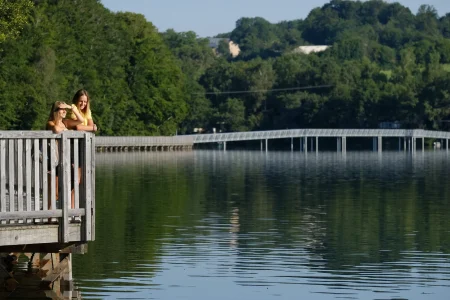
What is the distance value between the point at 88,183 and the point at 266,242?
11133 millimetres

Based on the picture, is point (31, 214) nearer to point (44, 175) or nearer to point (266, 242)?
point (44, 175)

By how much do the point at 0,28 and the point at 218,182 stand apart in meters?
11.0

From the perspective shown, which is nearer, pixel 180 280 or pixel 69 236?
pixel 69 236

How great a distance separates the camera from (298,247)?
1065 inches

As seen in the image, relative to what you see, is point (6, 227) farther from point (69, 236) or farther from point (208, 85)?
point (208, 85)

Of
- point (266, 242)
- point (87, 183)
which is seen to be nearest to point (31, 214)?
point (87, 183)

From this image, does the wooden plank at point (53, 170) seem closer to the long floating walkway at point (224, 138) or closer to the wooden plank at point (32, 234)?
the wooden plank at point (32, 234)

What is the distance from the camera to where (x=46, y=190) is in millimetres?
16859

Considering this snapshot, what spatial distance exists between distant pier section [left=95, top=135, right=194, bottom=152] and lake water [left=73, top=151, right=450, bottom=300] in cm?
4775

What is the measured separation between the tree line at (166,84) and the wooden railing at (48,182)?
34.9 meters

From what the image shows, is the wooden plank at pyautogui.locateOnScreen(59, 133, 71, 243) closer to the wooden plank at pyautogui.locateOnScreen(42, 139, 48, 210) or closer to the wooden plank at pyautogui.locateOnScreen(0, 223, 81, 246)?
the wooden plank at pyautogui.locateOnScreen(0, 223, 81, 246)

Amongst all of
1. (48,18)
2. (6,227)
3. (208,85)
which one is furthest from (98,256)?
(208,85)

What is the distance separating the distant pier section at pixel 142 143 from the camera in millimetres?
99875

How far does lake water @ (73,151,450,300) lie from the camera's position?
842 inches
